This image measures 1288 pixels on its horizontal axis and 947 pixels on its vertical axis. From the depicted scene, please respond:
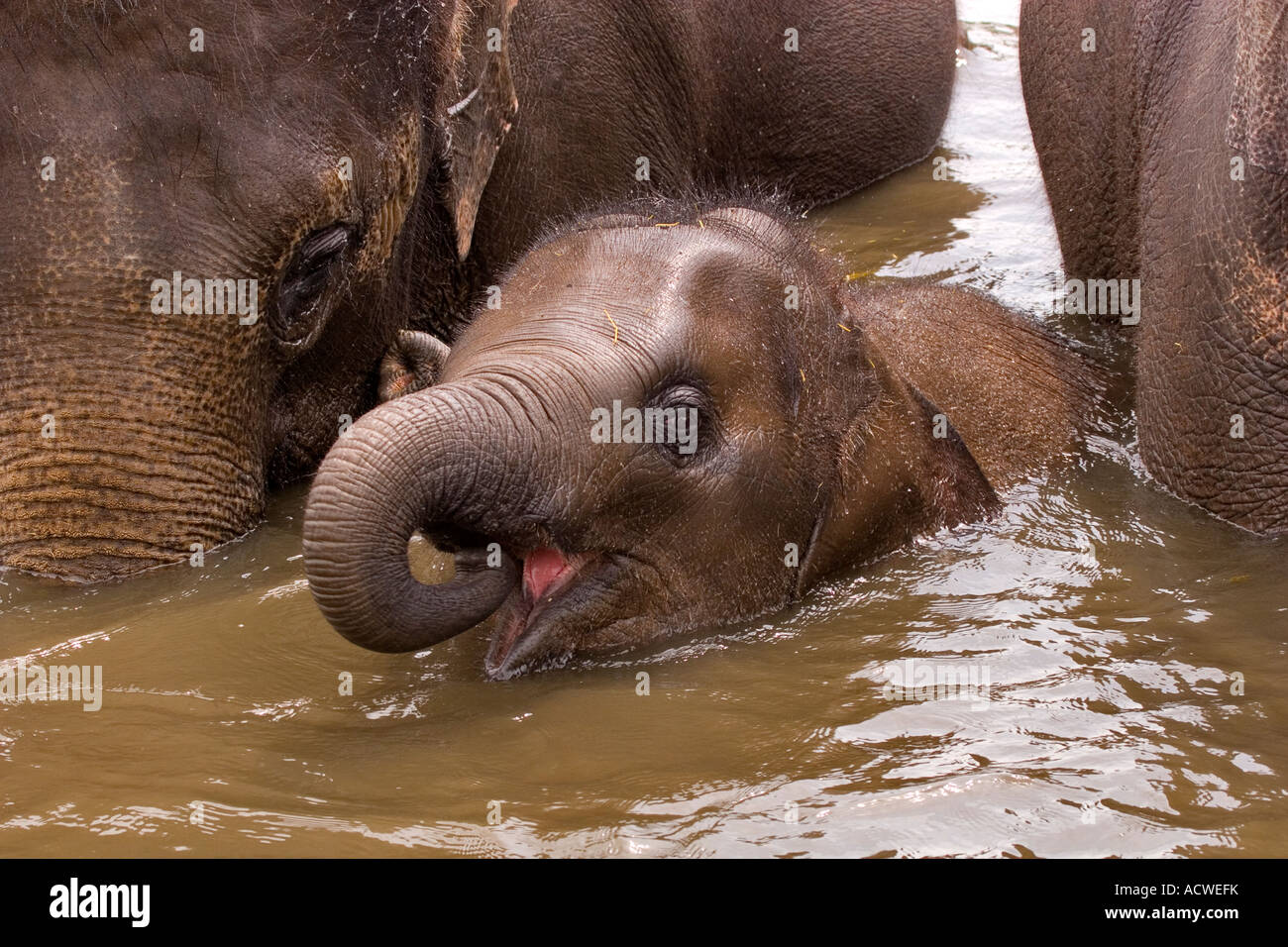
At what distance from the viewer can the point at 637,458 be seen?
428 cm

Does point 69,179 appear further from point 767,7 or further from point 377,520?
point 767,7

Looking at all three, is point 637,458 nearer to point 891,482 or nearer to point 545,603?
point 545,603

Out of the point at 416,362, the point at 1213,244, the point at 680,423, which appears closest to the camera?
the point at 680,423

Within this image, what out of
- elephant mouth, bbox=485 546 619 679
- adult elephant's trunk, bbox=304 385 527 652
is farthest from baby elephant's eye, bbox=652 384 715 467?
adult elephant's trunk, bbox=304 385 527 652

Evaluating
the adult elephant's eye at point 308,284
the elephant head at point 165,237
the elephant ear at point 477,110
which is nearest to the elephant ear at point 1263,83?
the elephant ear at point 477,110

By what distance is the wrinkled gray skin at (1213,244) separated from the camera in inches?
198

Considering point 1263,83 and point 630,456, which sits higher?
point 1263,83

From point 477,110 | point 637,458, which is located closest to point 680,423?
point 637,458

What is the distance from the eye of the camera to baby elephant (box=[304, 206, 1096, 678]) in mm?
3896

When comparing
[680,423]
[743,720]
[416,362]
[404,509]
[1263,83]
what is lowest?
[743,720]

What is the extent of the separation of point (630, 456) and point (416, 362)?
4.59 feet

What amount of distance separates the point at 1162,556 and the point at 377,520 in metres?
2.20

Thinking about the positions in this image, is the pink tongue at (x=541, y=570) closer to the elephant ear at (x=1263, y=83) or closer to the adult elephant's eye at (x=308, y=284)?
the adult elephant's eye at (x=308, y=284)

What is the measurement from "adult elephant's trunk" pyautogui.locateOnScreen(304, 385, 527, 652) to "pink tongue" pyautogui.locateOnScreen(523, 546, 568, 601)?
193mm
